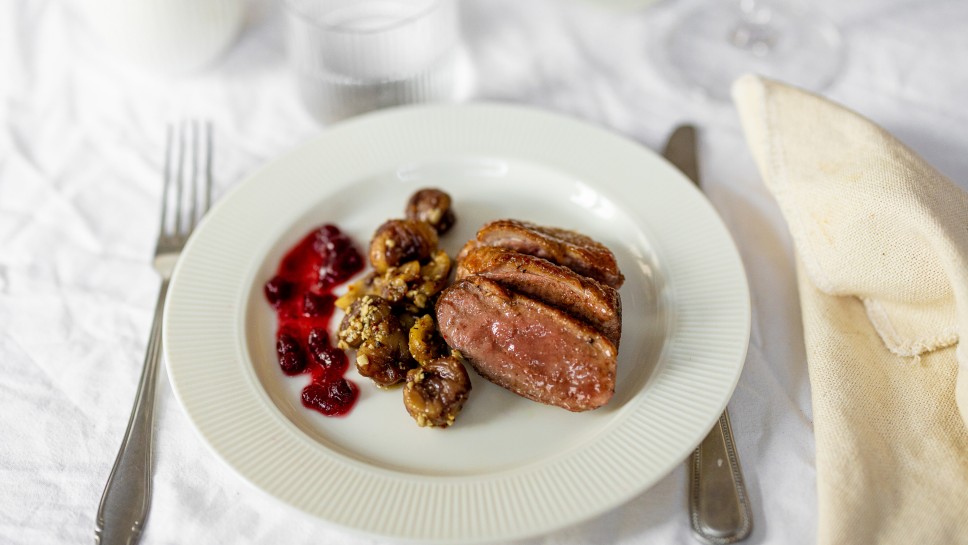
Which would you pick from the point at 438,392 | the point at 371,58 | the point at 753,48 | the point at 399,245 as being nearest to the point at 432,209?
the point at 399,245

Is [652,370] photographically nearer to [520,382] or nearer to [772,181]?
[520,382]

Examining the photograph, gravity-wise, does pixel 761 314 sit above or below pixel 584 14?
below

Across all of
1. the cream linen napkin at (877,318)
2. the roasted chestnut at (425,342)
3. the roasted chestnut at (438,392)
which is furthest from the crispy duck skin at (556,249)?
the cream linen napkin at (877,318)

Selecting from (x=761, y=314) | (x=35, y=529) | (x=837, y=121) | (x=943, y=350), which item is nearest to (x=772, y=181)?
(x=837, y=121)

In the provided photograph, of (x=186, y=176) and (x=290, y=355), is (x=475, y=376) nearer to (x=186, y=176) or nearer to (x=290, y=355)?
(x=290, y=355)

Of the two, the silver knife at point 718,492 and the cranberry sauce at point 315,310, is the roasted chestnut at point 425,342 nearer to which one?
the cranberry sauce at point 315,310

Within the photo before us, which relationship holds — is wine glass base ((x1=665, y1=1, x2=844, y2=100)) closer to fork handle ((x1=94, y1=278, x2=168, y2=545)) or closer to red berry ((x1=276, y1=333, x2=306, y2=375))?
red berry ((x1=276, y1=333, x2=306, y2=375))
